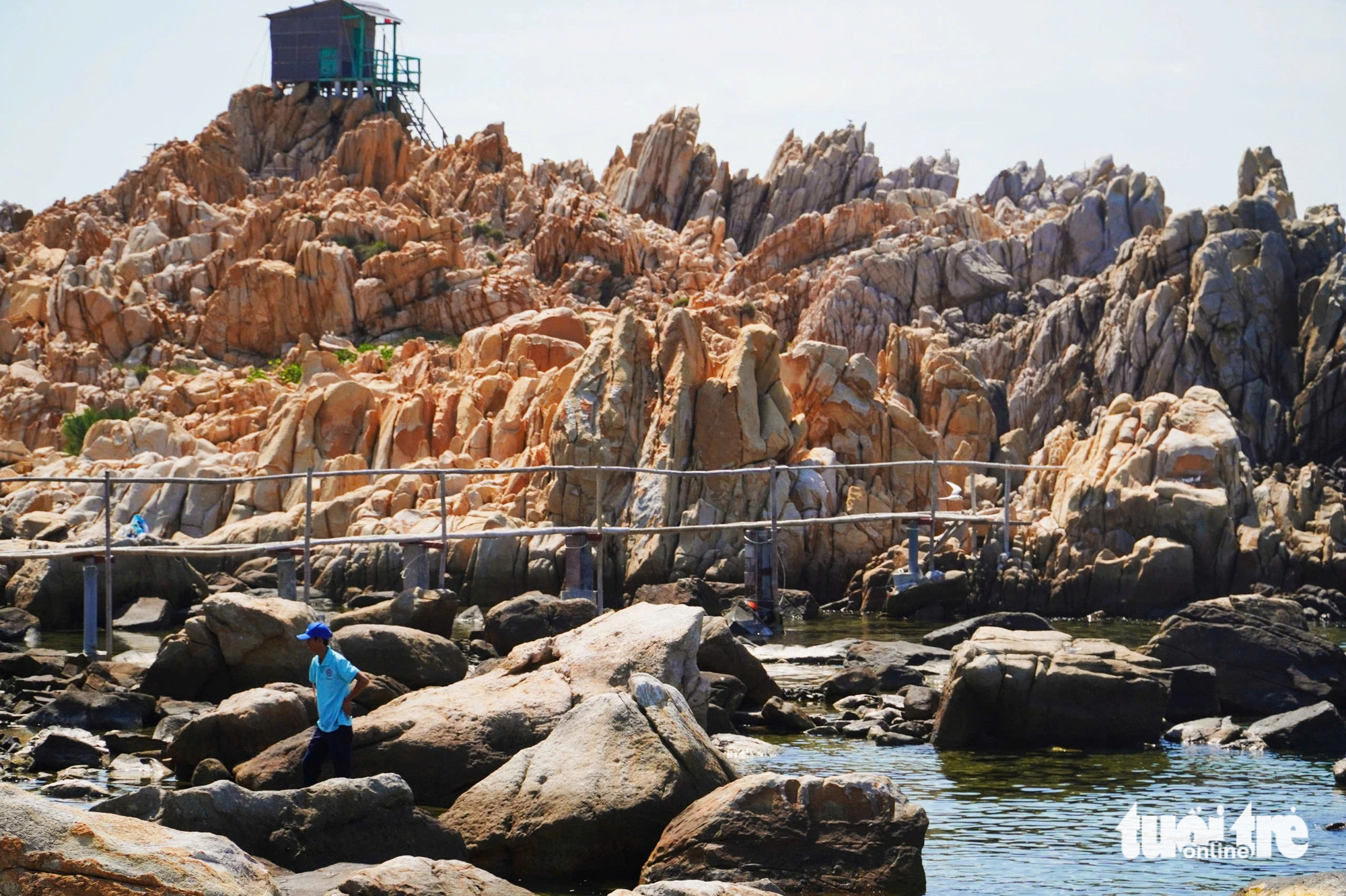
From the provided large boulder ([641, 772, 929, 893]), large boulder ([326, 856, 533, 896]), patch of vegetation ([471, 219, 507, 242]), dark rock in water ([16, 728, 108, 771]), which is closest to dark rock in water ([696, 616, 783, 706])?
dark rock in water ([16, 728, 108, 771])

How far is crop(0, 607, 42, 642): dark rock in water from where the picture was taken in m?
30.5

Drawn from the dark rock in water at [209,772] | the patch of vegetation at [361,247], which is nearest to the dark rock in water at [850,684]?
the dark rock in water at [209,772]

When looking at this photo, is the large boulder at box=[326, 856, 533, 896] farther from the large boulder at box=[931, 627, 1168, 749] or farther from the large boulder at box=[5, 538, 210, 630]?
the large boulder at box=[5, 538, 210, 630]

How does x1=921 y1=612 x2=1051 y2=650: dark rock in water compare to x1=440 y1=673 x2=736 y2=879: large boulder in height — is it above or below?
below

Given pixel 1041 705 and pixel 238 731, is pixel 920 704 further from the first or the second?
pixel 238 731

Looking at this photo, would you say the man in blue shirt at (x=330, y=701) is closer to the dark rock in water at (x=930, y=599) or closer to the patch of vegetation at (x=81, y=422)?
the dark rock in water at (x=930, y=599)

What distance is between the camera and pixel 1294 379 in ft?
175

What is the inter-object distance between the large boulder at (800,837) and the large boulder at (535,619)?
518 inches

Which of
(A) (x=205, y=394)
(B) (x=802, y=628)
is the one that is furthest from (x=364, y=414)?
(B) (x=802, y=628)

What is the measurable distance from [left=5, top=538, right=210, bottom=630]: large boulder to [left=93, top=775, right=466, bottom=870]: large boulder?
20392 mm

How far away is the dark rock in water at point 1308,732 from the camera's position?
2042cm

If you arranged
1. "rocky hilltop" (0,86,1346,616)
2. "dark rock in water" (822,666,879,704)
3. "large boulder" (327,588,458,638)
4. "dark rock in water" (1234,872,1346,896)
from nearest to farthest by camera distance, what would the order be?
"dark rock in water" (1234,872,1346,896) < "dark rock in water" (822,666,879,704) < "large boulder" (327,588,458,638) < "rocky hilltop" (0,86,1346,616)

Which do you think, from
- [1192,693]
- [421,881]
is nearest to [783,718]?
[1192,693]

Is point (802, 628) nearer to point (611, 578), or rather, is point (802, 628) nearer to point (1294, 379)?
point (611, 578)
